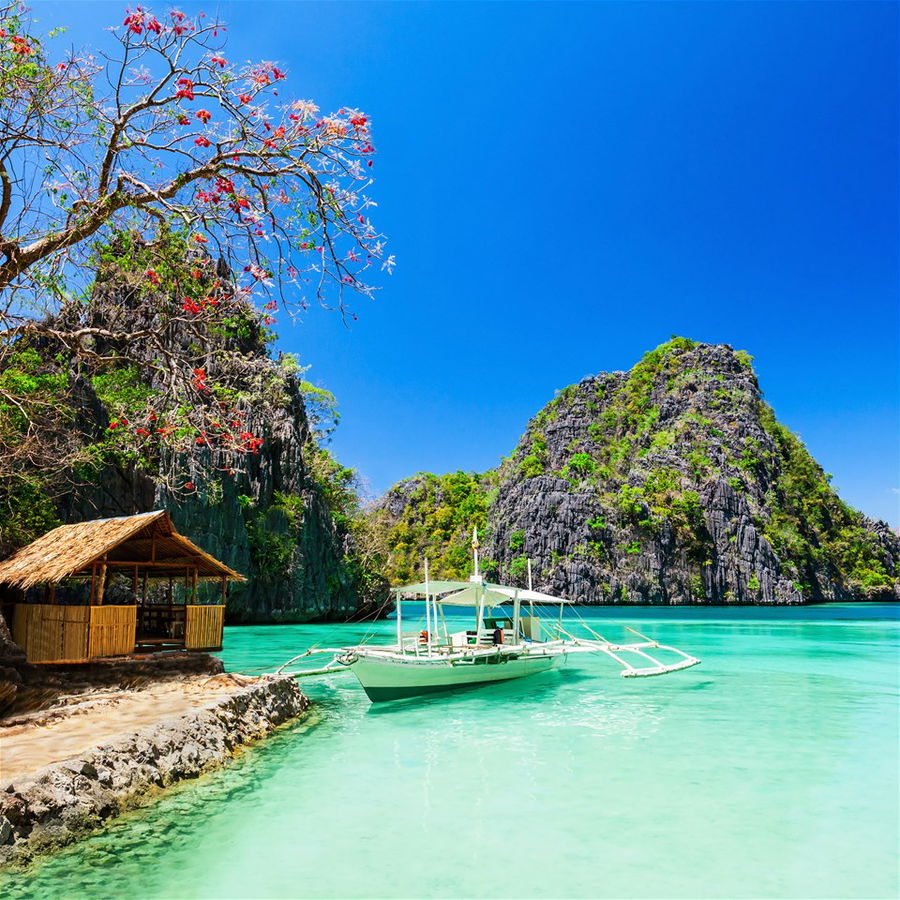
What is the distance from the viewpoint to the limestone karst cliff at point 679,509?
67500mm

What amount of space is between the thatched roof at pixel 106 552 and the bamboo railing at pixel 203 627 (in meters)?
0.83

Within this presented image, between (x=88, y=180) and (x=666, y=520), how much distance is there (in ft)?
224

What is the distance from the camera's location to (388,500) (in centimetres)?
11962

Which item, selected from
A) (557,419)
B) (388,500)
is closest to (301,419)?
(557,419)

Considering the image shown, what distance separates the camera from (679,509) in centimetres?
6944

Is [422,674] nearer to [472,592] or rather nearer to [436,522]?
[472,592]

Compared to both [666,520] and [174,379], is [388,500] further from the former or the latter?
[174,379]

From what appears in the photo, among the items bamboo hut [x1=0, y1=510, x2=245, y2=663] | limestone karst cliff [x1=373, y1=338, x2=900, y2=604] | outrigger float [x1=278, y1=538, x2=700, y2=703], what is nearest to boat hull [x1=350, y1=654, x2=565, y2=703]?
outrigger float [x1=278, y1=538, x2=700, y2=703]

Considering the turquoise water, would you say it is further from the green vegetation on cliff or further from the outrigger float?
the green vegetation on cliff

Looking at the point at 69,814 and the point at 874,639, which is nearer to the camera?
the point at 69,814

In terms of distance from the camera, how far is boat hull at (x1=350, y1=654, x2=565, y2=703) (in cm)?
1305

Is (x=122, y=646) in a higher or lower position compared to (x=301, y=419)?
lower

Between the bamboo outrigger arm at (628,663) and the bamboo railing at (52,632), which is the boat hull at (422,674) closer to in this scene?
the bamboo outrigger arm at (628,663)

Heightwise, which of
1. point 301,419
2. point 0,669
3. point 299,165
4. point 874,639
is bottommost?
point 874,639
